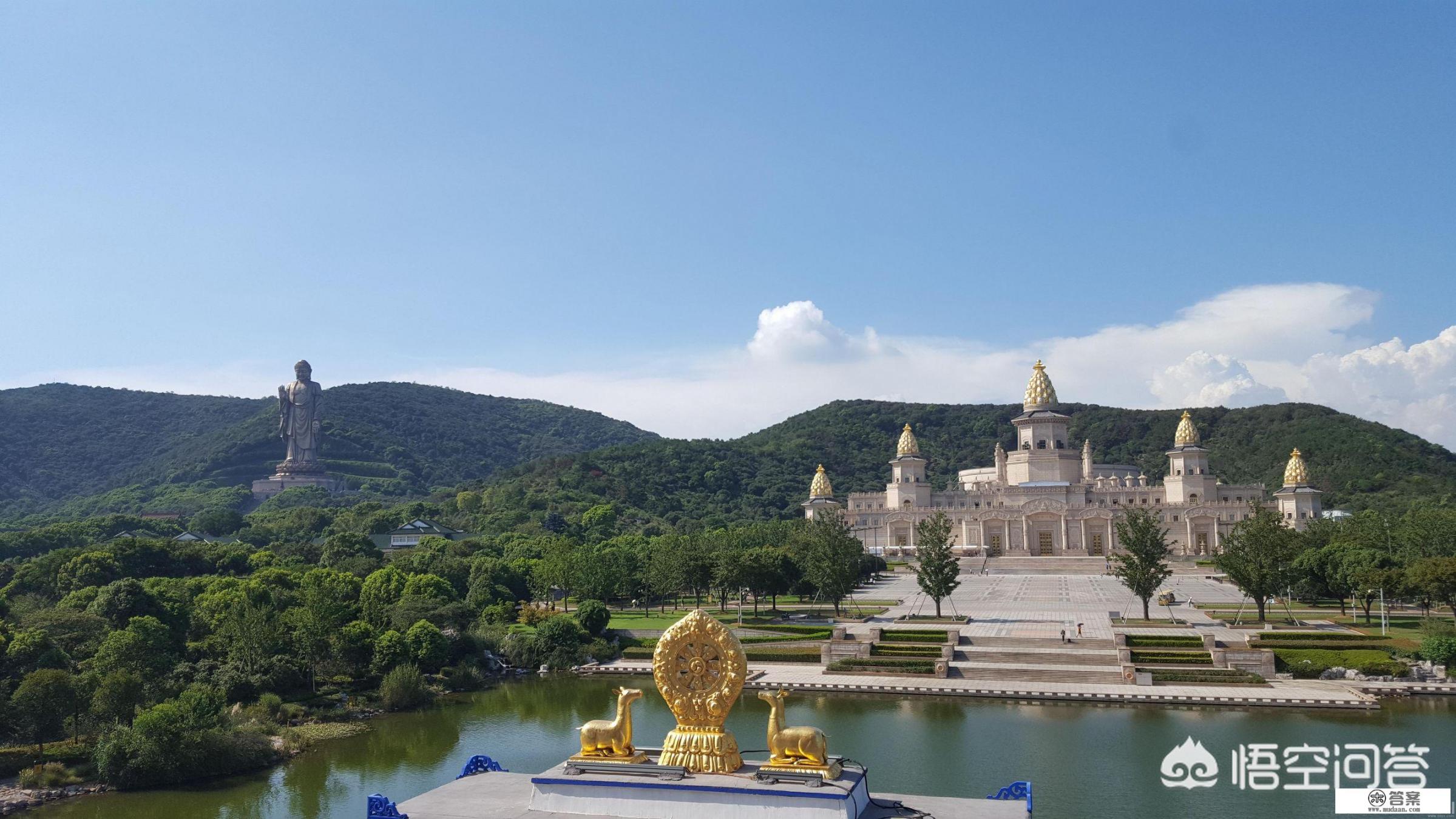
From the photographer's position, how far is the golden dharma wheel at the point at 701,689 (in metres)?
15.6

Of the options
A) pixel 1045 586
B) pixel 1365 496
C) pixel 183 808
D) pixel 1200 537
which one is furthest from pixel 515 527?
pixel 1365 496

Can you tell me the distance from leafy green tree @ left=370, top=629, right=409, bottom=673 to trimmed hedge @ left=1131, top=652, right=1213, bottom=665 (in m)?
20.4

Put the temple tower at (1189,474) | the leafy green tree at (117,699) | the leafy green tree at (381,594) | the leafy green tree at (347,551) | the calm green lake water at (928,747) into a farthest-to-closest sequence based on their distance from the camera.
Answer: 1. the temple tower at (1189,474)
2. the leafy green tree at (347,551)
3. the leafy green tree at (381,594)
4. the leafy green tree at (117,699)
5. the calm green lake water at (928,747)

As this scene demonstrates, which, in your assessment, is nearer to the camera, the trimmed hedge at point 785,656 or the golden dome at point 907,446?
the trimmed hedge at point 785,656

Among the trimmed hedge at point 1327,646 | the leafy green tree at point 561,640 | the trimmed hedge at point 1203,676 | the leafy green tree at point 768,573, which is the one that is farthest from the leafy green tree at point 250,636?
the trimmed hedge at point 1327,646

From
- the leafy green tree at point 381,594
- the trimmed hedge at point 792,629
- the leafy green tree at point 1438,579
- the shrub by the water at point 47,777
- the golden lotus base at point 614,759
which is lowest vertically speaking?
the shrub by the water at point 47,777

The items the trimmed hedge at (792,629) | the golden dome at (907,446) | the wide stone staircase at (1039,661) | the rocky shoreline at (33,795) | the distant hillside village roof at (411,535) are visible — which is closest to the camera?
the rocky shoreline at (33,795)

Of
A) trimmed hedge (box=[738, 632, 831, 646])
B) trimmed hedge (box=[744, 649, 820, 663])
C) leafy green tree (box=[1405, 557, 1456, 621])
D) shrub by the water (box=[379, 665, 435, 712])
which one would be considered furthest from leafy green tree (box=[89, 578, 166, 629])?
leafy green tree (box=[1405, 557, 1456, 621])

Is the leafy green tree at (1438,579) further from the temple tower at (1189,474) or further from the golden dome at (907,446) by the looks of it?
the golden dome at (907,446)

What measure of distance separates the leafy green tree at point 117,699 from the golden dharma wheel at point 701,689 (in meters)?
14.5

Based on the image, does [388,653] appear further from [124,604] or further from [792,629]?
[792,629]

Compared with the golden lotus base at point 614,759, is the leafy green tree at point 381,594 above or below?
above

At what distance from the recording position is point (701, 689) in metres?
15.8

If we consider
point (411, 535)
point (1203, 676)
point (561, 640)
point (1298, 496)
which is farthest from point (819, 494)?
point (1203, 676)
